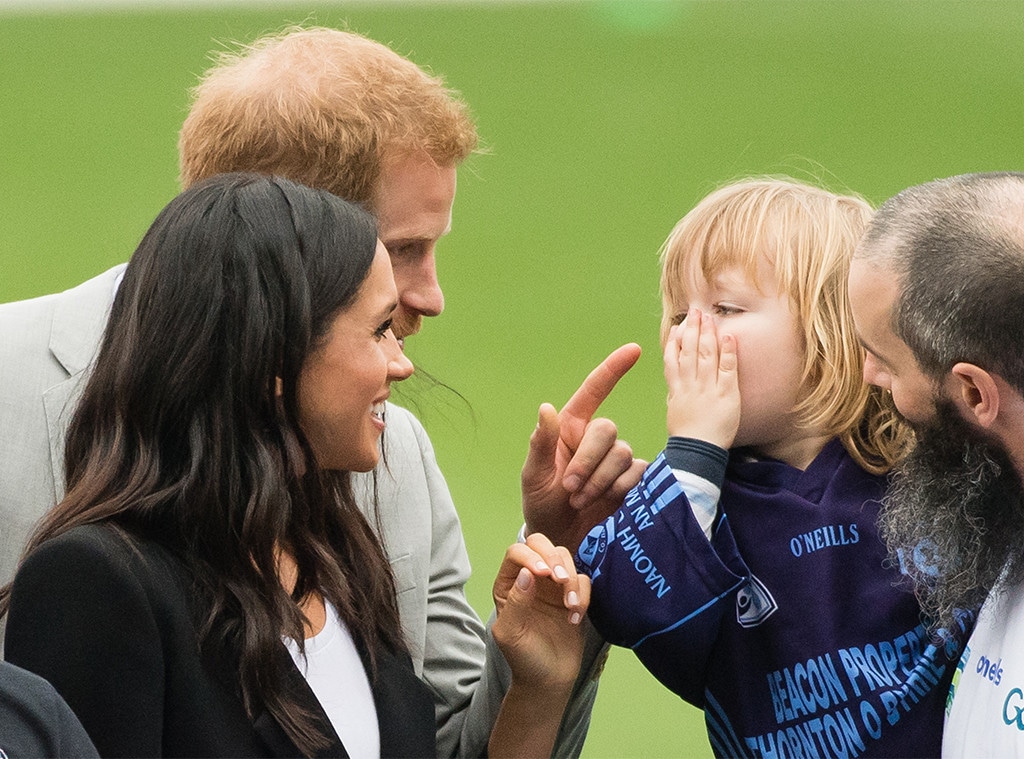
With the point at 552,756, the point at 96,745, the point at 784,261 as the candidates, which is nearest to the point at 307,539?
the point at 96,745

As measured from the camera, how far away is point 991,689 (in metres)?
1.68

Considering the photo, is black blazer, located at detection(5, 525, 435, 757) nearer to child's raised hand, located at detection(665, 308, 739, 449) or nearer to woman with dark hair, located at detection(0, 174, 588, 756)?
woman with dark hair, located at detection(0, 174, 588, 756)

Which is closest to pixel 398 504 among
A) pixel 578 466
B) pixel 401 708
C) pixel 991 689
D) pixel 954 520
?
pixel 578 466

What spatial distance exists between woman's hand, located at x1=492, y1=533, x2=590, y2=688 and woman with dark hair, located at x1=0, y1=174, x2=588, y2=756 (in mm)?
43

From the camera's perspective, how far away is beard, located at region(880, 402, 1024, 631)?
180 centimetres

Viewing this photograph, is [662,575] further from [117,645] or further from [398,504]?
[117,645]

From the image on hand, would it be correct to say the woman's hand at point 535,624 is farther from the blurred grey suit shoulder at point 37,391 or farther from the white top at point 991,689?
the blurred grey suit shoulder at point 37,391

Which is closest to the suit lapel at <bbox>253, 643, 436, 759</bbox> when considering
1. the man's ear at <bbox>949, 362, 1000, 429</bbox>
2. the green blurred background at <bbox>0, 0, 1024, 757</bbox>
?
the man's ear at <bbox>949, 362, 1000, 429</bbox>

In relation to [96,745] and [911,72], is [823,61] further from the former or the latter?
[96,745]

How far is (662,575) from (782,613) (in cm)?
18

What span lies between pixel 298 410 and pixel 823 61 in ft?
21.4

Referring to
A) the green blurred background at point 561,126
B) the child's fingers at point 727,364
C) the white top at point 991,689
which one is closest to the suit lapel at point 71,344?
the child's fingers at point 727,364

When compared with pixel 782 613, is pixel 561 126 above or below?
below

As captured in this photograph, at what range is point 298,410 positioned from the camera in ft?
5.78
